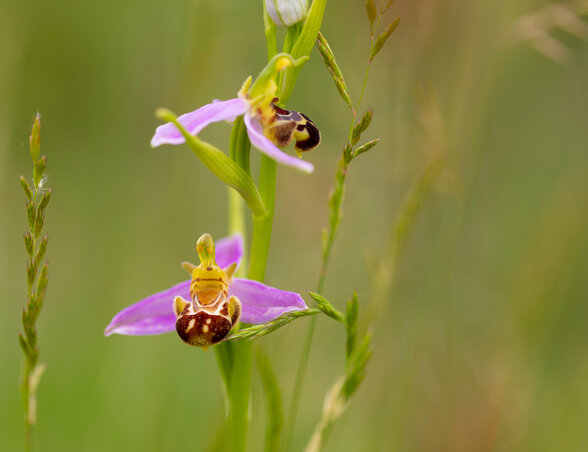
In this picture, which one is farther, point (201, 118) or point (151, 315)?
point (151, 315)

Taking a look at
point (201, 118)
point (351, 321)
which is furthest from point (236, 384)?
point (201, 118)

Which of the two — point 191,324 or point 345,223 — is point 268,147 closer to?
point 191,324

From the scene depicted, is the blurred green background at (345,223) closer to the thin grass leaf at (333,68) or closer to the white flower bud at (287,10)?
the thin grass leaf at (333,68)

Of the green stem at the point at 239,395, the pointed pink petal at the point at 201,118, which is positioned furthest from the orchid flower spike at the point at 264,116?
the green stem at the point at 239,395

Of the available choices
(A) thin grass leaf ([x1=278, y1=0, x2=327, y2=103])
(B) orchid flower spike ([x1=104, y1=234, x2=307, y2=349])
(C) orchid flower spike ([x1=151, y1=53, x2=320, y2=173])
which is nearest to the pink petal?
(B) orchid flower spike ([x1=104, y1=234, x2=307, y2=349])

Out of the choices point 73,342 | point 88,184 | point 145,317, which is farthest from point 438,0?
point 88,184
